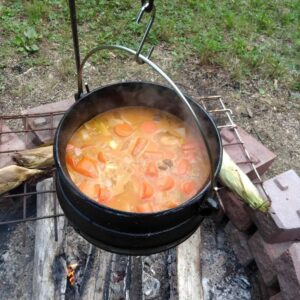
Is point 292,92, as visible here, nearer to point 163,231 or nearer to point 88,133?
Answer: point 88,133

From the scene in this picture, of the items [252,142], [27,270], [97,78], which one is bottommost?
[27,270]

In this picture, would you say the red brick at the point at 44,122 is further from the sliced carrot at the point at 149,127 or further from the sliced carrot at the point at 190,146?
the sliced carrot at the point at 190,146

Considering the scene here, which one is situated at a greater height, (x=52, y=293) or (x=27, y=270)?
(x=52, y=293)

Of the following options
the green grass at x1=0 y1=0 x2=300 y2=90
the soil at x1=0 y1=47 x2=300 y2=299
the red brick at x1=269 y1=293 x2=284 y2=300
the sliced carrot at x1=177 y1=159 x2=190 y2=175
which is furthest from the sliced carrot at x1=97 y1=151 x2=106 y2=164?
the green grass at x1=0 y1=0 x2=300 y2=90

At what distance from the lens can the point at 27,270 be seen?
3.07m

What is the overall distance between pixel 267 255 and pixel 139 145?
1273 millimetres

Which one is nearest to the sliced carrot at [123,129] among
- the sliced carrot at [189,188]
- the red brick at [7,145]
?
the sliced carrot at [189,188]

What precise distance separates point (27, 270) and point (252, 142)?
2169mm

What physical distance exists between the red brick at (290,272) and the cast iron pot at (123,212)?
78cm

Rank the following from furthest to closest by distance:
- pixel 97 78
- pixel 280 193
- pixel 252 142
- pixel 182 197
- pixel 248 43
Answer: pixel 248 43 < pixel 97 78 < pixel 252 142 < pixel 280 193 < pixel 182 197

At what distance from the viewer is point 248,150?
336 centimetres

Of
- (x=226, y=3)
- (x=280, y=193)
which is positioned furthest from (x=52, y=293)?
(x=226, y=3)

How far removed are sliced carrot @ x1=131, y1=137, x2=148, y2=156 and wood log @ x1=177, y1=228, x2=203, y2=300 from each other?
0.85m

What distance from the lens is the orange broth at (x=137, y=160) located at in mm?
2402
